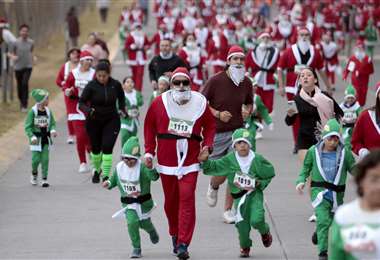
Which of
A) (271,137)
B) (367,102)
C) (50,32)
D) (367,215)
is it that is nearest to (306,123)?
(367,215)

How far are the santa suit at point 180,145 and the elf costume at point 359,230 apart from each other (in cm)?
467

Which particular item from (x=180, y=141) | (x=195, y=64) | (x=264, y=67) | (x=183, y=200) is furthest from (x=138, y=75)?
(x=183, y=200)

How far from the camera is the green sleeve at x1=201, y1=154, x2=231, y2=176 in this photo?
11.2m

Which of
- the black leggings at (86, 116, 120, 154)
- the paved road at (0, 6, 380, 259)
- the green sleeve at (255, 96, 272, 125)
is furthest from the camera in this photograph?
the green sleeve at (255, 96, 272, 125)

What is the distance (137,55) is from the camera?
28.0m

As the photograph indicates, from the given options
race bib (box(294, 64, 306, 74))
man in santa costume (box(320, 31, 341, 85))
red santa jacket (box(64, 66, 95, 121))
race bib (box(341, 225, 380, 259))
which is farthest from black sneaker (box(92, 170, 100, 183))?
man in santa costume (box(320, 31, 341, 85))

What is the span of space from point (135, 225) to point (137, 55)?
56.0ft

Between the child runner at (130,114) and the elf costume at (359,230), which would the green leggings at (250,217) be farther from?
the child runner at (130,114)

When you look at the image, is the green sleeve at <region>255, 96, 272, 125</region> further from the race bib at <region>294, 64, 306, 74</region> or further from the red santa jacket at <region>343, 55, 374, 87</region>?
the red santa jacket at <region>343, 55, 374, 87</region>

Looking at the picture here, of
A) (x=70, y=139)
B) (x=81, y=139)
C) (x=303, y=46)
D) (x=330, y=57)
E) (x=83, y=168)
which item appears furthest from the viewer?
A: (x=330, y=57)

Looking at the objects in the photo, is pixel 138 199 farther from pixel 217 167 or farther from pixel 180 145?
pixel 217 167

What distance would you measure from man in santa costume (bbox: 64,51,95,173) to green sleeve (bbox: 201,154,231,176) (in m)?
5.57

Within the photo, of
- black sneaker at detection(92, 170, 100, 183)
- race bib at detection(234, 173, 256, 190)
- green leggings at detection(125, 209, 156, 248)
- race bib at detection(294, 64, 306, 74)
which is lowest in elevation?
black sneaker at detection(92, 170, 100, 183)

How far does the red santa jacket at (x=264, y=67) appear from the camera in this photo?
20.7 meters
